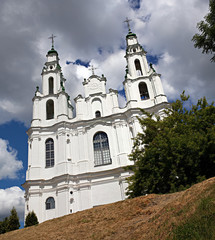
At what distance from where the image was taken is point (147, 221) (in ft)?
29.5

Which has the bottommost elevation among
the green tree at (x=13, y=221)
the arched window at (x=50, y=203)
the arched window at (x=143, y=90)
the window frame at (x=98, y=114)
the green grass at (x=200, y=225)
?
the green grass at (x=200, y=225)

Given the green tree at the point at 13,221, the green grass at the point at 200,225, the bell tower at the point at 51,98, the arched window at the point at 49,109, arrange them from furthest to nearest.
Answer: the arched window at the point at 49,109
the bell tower at the point at 51,98
the green tree at the point at 13,221
the green grass at the point at 200,225

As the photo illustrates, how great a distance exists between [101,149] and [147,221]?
17.3m

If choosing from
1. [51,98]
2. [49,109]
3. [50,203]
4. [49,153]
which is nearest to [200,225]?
[50,203]

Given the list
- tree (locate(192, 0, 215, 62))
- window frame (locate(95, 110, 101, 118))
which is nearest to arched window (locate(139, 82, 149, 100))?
window frame (locate(95, 110, 101, 118))

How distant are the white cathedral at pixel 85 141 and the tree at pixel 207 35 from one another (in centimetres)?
1254

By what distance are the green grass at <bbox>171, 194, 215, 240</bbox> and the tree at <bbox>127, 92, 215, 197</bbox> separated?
5.96 metres

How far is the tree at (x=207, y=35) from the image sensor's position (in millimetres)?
13002

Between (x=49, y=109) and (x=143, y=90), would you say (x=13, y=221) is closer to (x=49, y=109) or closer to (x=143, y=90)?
(x=49, y=109)

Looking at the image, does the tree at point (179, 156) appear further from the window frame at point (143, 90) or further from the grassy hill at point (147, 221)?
the window frame at point (143, 90)

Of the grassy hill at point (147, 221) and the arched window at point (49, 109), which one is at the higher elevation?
the arched window at point (49, 109)

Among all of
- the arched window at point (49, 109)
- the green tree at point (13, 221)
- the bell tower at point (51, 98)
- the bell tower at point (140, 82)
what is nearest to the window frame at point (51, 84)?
the bell tower at point (51, 98)

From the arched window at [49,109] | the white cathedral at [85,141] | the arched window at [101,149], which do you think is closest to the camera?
the white cathedral at [85,141]

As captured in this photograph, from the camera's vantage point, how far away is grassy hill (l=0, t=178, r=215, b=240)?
6.93m
